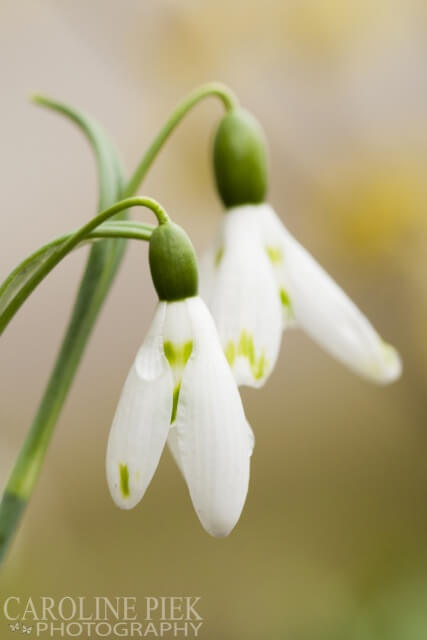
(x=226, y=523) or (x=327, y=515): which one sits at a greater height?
(x=226, y=523)

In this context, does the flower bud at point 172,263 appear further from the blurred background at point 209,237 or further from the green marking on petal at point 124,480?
the blurred background at point 209,237

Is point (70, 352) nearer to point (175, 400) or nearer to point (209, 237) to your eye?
point (175, 400)

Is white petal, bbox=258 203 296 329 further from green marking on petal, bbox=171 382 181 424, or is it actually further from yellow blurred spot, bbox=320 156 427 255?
yellow blurred spot, bbox=320 156 427 255

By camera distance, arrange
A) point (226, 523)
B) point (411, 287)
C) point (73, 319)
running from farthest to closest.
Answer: point (411, 287) → point (73, 319) → point (226, 523)

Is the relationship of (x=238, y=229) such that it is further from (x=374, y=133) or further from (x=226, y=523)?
(x=374, y=133)

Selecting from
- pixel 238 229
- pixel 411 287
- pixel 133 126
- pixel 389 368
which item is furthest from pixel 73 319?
pixel 133 126

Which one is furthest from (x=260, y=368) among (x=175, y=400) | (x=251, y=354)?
(x=175, y=400)

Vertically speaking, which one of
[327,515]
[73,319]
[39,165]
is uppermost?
[39,165]

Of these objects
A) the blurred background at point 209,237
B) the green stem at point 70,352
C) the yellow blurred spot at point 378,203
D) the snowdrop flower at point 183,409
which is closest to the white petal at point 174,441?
the snowdrop flower at point 183,409
